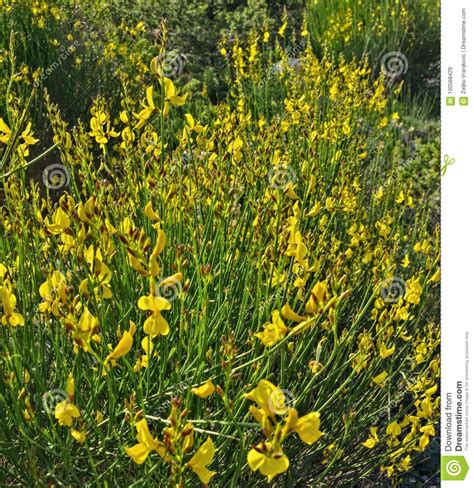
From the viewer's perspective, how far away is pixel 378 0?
691 centimetres

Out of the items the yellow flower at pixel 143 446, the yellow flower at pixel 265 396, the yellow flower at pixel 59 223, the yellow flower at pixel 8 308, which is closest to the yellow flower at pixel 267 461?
the yellow flower at pixel 265 396

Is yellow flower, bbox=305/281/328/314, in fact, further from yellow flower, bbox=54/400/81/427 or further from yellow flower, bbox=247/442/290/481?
yellow flower, bbox=54/400/81/427

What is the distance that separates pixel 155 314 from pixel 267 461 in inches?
13.7

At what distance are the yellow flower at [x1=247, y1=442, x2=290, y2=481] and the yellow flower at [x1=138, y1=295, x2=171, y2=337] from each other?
1.02 feet

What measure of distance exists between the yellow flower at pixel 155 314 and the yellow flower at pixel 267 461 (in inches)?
12.2

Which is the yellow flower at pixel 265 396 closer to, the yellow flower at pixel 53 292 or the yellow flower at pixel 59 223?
the yellow flower at pixel 53 292

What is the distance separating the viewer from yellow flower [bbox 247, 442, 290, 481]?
0.96 m

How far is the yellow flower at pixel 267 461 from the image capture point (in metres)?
0.96

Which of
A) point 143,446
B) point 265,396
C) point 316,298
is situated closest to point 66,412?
point 143,446

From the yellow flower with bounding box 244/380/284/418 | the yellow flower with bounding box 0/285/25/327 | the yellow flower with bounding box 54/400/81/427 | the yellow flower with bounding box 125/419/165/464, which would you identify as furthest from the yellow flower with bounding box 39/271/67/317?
the yellow flower with bounding box 244/380/284/418
